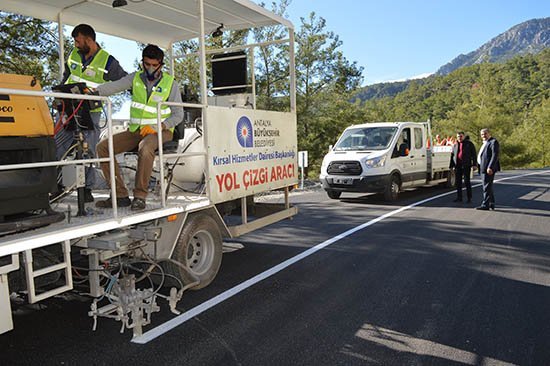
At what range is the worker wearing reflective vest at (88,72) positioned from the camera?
4895 millimetres

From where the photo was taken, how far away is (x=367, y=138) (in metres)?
12.7

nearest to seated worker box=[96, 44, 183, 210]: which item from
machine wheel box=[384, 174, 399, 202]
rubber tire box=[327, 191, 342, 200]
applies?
machine wheel box=[384, 174, 399, 202]

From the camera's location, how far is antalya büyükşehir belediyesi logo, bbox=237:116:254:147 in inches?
216

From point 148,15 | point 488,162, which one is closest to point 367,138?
point 488,162

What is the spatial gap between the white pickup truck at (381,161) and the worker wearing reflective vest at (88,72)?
7.73 meters

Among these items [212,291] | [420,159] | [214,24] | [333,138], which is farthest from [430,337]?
[333,138]

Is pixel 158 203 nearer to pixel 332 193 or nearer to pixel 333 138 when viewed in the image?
pixel 332 193

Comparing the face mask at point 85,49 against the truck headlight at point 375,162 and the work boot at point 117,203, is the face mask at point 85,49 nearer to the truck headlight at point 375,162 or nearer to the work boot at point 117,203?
the work boot at point 117,203

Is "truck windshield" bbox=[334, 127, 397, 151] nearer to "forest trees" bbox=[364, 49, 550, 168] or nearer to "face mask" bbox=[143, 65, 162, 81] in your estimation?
"face mask" bbox=[143, 65, 162, 81]

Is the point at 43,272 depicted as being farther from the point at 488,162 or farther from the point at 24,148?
the point at 488,162

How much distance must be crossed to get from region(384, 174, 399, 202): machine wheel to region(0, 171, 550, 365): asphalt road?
14.2ft

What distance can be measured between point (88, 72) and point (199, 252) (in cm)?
256

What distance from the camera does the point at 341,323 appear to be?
13.2 feet

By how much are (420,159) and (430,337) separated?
10.4 metres
